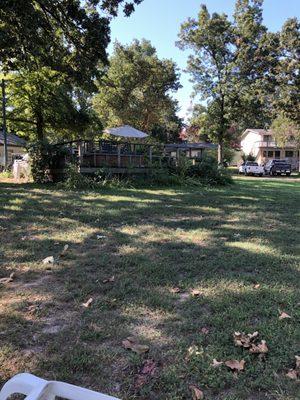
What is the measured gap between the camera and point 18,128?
1090 inches

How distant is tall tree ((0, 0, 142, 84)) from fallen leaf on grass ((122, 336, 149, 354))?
34.5ft

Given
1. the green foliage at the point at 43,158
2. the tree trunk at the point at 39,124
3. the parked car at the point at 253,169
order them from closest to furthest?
the green foliage at the point at 43,158 → the tree trunk at the point at 39,124 → the parked car at the point at 253,169

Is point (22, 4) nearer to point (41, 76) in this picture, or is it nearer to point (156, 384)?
point (156, 384)

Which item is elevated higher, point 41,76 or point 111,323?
point 41,76

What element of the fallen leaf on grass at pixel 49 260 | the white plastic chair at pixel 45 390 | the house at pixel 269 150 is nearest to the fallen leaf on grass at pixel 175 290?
the fallen leaf on grass at pixel 49 260

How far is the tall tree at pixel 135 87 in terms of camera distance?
115 ft

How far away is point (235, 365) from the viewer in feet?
8.46

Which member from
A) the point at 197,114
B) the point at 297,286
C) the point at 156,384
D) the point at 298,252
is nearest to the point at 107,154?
the point at 298,252

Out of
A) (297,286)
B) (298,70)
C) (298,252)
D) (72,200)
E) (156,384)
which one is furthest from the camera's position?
(298,70)

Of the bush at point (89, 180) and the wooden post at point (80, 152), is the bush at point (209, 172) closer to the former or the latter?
the bush at point (89, 180)

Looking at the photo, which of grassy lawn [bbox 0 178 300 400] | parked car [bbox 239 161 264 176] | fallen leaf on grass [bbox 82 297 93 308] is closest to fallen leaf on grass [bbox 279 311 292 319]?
grassy lawn [bbox 0 178 300 400]

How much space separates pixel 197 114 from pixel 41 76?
2082cm

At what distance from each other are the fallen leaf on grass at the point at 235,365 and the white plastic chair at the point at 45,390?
130 centimetres

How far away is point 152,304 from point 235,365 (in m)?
1.13
